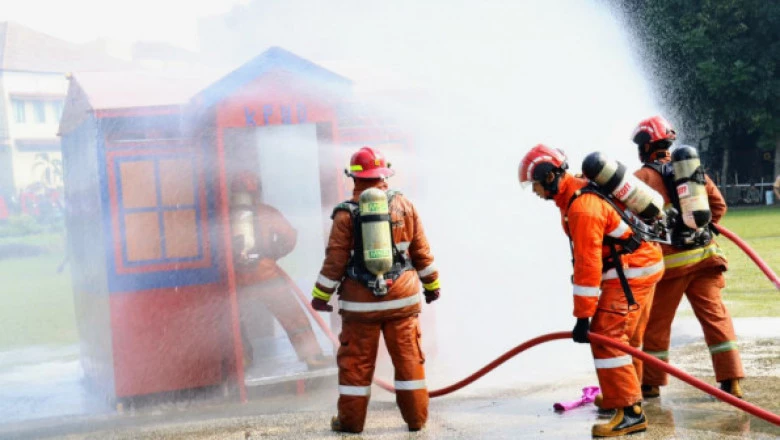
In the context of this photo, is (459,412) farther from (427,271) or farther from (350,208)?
(350,208)

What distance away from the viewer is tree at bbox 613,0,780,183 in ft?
88.5

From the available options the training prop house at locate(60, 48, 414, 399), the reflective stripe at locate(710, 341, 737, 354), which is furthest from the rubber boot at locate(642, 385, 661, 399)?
the training prop house at locate(60, 48, 414, 399)

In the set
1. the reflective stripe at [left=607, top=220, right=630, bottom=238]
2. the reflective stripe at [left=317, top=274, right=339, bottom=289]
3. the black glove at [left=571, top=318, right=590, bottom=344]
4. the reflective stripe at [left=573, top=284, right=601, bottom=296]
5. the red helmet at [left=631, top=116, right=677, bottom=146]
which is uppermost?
the red helmet at [left=631, top=116, right=677, bottom=146]

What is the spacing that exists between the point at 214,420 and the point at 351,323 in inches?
62.1

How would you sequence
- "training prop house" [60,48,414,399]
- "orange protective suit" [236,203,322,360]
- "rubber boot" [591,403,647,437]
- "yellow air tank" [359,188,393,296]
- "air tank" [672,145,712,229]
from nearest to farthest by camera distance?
"rubber boot" [591,403,647,437], "yellow air tank" [359,188,393,296], "air tank" [672,145,712,229], "training prop house" [60,48,414,399], "orange protective suit" [236,203,322,360]

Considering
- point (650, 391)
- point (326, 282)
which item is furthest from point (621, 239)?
point (326, 282)

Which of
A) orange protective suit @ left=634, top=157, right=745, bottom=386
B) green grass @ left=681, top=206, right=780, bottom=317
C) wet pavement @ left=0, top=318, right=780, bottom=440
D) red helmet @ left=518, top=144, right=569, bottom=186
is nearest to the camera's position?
red helmet @ left=518, top=144, right=569, bottom=186

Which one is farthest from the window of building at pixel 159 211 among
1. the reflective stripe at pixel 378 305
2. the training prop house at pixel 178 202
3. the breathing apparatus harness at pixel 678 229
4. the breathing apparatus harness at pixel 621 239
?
the breathing apparatus harness at pixel 678 229

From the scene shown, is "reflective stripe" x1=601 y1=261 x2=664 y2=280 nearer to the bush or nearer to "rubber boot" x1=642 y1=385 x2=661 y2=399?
"rubber boot" x1=642 y1=385 x2=661 y2=399

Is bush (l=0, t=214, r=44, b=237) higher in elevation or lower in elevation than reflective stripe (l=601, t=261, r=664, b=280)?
higher

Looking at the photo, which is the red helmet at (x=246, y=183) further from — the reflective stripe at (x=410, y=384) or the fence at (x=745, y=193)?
the fence at (x=745, y=193)

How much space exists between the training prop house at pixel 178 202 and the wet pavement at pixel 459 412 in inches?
16.7

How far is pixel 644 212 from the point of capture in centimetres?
533

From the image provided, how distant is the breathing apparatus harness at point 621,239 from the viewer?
520 centimetres
